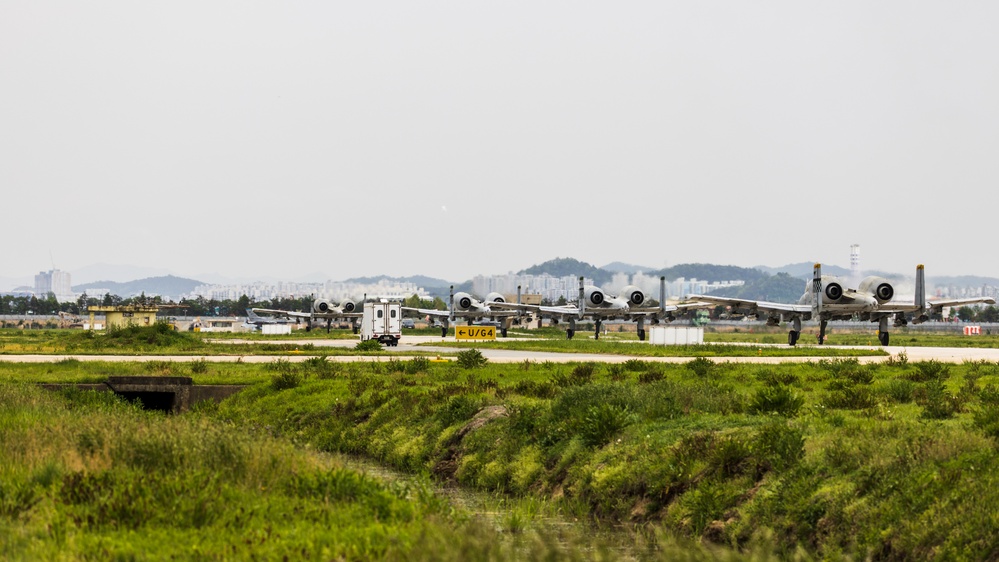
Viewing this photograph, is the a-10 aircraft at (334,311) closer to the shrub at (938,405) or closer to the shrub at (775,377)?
the shrub at (775,377)

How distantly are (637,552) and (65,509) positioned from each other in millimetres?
8547

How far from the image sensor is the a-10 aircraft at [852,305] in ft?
240

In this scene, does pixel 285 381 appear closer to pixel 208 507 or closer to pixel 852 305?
pixel 208 507

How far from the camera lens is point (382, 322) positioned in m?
79.2

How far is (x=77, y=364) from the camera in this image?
45062 millimetres

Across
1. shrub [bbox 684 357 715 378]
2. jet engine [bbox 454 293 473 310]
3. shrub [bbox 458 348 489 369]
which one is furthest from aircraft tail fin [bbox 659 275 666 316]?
shrub [bbox 684 357 715 378]

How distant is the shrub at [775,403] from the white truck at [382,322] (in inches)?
2241

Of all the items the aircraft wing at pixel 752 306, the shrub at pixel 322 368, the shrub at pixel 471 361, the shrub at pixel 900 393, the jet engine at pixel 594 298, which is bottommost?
the shrub at pixel 322 368

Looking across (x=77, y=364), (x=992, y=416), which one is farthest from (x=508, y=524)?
(x=77, y=364)

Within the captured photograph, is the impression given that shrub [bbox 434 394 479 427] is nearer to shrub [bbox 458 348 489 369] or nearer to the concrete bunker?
the concrete bunker

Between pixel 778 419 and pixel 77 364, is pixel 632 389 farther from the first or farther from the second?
pixel 77 364

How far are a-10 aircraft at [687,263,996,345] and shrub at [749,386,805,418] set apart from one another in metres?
49.2

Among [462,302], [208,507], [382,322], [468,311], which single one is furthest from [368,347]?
[468,311]

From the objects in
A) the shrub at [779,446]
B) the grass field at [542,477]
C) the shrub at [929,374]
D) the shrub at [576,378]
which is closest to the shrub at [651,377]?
the shrub at [576,378]
